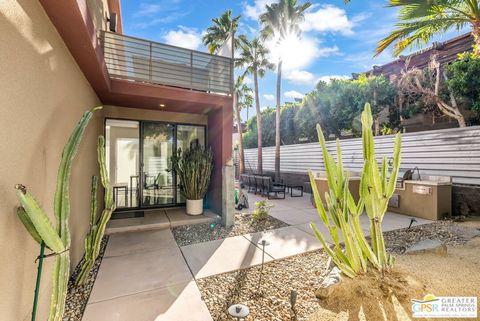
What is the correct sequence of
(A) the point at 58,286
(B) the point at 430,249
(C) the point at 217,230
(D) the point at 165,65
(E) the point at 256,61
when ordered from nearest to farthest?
(A) the point at 58,286, (B) the point at 430,249, (C) the point at 217,230, (D) the point at 165,65, (E) the point at 256,61

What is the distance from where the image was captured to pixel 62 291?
1691 mm

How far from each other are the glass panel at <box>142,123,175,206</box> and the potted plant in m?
0.93

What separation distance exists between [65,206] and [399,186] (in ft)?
25.9

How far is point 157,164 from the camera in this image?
6434 mm

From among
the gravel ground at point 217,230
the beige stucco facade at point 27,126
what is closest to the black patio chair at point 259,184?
the gravel ground at point 217,230

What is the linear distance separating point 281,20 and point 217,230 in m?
10.8

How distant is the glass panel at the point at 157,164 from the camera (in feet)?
20.7

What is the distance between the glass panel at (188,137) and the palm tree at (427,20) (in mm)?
5434

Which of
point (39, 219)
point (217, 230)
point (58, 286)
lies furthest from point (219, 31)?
point (58, 286)

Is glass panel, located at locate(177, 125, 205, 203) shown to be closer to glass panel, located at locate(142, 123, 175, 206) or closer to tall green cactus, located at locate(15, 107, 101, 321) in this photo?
glass panel, located at locate(142, 123, 175, 206)

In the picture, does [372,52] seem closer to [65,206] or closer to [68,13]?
[68,13]

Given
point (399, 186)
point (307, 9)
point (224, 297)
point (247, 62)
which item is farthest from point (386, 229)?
point (247, 62)

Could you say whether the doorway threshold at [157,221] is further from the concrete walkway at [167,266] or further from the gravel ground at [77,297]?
the gravel ground at [77,297]

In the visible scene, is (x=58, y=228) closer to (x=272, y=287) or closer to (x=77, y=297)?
(x=77, y=297)
